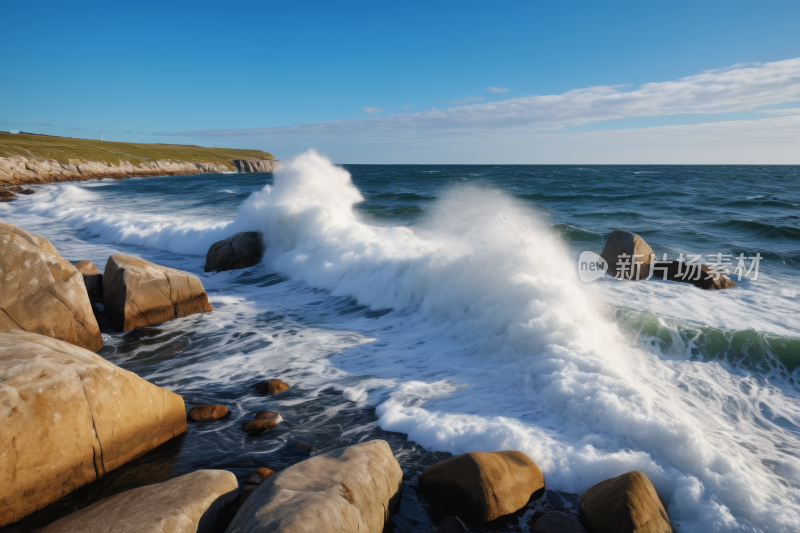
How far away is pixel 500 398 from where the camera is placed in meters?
5.13

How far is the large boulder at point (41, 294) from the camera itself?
19.0ft

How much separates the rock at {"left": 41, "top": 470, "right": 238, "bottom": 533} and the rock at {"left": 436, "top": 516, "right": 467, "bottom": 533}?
5.07 feet

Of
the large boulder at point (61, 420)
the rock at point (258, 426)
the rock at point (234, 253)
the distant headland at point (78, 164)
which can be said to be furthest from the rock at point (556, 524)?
the distant headland at point (78, 164)

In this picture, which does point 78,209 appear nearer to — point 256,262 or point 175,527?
point 256,262

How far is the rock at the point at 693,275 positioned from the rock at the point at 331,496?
30.2 feet

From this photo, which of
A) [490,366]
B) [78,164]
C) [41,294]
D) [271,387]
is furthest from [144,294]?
[78,164]

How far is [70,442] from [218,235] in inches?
476

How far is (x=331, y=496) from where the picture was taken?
283 cm

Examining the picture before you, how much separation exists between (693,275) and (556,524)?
8905 mm

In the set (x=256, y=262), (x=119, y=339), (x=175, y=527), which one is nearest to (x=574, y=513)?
(x=175, y=527)

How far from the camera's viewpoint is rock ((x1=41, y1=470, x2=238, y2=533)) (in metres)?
2.75

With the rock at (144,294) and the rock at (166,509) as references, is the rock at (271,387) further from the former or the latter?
the rock at (144,294)

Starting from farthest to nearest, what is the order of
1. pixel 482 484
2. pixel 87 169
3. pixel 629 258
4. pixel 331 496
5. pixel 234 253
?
pixel 87 169 < pixel 234 253 < pixel 629 258 < pixel 482 484 < pixel 331 496

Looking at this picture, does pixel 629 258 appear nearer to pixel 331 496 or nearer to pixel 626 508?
pixel 626 508
